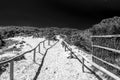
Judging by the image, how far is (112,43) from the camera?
7.42 meters

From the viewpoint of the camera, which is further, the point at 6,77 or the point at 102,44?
the point at 102,44

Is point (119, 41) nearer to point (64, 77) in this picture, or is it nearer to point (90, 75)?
point (90, 75)

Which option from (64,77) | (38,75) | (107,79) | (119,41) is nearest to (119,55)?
(119,41)

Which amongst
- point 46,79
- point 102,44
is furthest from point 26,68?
point 102,44

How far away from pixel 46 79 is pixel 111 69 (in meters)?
2.85

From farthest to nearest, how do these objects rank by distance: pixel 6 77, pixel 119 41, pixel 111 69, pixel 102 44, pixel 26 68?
pixel 26 68, pixel 102 44, pixel 6 77, pixel 111 69, pixel 119 41

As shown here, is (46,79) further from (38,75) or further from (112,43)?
(112,43)

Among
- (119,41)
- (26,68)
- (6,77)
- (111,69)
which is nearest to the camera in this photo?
(119,41)

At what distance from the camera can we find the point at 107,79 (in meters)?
7.14

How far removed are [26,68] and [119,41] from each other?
519 centimetres

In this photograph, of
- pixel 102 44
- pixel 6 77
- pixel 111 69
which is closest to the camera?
pixel 111 69

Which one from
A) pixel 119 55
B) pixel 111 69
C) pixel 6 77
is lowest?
pixel 6 77

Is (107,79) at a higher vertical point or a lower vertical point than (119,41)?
lower

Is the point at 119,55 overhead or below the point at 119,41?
below
